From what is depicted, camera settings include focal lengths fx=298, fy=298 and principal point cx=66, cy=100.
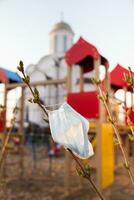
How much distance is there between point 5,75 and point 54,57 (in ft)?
51.8

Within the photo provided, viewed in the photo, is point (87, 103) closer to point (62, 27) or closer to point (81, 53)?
point (81, 53)

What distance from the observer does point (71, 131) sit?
82 centimetres

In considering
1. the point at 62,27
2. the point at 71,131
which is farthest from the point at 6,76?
the point at 62,27

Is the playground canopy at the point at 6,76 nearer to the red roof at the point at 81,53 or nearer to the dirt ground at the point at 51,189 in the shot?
the red roof at the point at 81,53

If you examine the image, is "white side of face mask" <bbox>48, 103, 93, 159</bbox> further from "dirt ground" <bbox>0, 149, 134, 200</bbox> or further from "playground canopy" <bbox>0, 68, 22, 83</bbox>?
"playground canopy" <bbox>0, 68, 22, 83</bbox>

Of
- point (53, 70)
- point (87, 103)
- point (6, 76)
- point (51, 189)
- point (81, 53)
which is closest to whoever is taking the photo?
point (87, 103)

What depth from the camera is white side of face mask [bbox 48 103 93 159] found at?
0.80 meters

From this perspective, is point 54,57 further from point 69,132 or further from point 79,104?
point 69,132

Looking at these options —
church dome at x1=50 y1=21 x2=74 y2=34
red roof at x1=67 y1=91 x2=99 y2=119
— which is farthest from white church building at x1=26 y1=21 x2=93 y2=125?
red roof at x1=67 y1=91 x2=99 y2=119

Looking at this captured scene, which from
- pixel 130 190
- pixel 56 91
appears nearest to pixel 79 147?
pixel 130 190

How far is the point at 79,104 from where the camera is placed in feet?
16.1

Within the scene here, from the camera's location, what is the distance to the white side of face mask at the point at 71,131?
2.62 feet

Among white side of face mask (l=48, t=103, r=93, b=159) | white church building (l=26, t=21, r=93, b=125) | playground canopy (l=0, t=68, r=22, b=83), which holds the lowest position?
white side of face mask (l=48, t=103, r=93, b=159)

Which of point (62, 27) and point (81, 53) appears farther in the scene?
point (62, 27)
